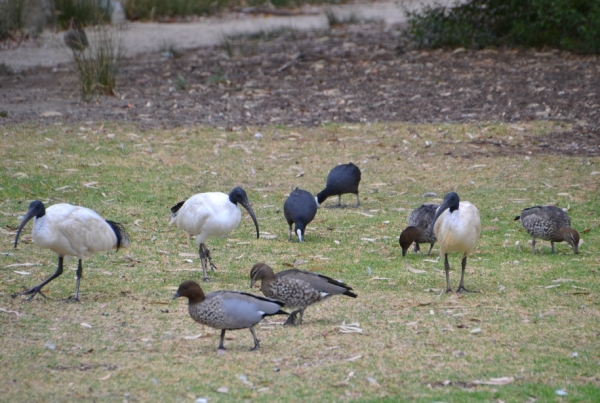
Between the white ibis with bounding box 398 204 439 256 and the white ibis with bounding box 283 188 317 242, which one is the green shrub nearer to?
the white ibis with bounding box 283 188 317 242

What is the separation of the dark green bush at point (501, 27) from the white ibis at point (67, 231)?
14.5 metres

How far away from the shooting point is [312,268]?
934 cm

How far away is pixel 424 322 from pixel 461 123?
971 centimetres

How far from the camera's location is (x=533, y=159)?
48.4 ft

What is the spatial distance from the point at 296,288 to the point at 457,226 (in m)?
1.92

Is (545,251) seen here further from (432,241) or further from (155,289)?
(155,289)

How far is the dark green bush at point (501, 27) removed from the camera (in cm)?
2028

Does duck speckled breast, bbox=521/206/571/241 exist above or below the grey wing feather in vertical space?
above

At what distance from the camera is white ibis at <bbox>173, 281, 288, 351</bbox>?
648 cm

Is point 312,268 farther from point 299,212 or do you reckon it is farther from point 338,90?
point 338,90

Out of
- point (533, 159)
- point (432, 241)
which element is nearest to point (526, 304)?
point (432, 241)

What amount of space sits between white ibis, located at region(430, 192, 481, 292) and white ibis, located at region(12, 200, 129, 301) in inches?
124

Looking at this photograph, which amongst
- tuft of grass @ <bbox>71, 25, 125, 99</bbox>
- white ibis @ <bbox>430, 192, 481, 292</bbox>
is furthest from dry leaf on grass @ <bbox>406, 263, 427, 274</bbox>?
tuft of grass @ <bbox>71, 25, 125, 99</bbox>

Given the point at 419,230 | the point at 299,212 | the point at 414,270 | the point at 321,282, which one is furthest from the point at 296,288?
the point at 299,212
